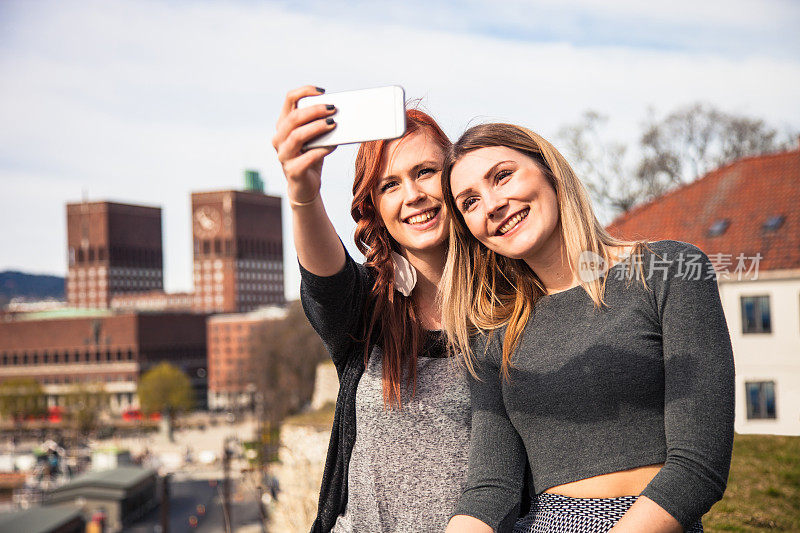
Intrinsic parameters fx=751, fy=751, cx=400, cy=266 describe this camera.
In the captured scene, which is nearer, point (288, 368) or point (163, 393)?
point (288, 368)

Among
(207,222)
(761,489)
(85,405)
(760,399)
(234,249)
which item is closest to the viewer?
(761,489)

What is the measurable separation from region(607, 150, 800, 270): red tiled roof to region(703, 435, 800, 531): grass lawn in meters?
9.79

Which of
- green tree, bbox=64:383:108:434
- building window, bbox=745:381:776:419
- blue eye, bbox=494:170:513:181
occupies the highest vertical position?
blue eye, bbox=494:170:513:181

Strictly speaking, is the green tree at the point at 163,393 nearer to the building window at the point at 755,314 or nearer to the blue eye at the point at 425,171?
the building window at the point at 755,314

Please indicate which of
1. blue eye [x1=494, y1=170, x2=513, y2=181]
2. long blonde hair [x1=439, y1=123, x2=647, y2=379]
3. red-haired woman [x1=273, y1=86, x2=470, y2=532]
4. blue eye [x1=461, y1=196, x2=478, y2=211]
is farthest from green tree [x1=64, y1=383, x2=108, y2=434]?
blue eye [x1=494, y1=170, x2=513, y2=181]

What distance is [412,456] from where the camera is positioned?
211 centimetres

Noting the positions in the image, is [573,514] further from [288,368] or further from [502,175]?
[288,368]

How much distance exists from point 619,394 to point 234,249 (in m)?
101

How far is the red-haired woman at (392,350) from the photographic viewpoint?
208cm

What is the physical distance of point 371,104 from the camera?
1.55m

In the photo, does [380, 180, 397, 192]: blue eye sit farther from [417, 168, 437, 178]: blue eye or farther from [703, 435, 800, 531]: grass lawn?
[703, 435, 800, 531]: grass lawn

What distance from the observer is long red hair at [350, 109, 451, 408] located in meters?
2.18

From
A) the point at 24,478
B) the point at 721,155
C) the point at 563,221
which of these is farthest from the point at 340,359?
the point at 24,478

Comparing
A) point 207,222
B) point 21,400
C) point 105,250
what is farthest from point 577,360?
point 105,250
